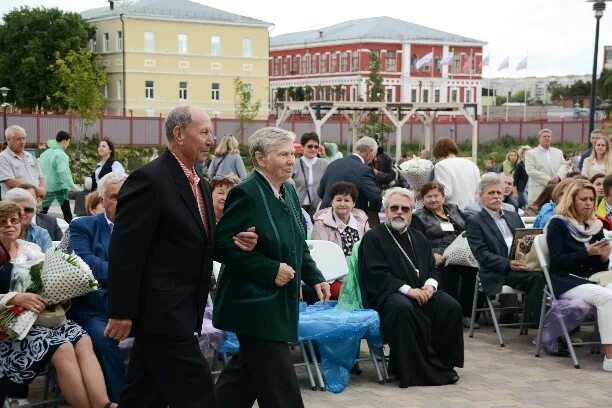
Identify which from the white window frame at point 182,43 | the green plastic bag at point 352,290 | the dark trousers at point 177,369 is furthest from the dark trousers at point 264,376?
the white window frame at point 182,43

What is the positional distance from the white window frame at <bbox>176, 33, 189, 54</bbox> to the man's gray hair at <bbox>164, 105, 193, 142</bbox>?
77066 millimetres

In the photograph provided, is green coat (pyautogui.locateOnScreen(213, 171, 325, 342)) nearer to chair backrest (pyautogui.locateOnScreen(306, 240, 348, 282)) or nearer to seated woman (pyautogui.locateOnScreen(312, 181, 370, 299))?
chair backrest (pyautogui.locateOnScreen(306, 240, 348, 282))

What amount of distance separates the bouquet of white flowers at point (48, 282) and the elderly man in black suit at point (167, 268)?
1369mm

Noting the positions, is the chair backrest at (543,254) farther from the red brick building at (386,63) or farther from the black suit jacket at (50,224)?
the red brick building at (386,63)

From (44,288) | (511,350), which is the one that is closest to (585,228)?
(511,350)

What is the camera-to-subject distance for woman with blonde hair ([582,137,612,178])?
44.5 feet

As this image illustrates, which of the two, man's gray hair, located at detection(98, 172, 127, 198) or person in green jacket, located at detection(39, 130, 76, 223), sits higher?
man's gray hair, located at detection(98, 172, 127, 198)

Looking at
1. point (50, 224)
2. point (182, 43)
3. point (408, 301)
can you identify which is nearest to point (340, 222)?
point (408, 301)

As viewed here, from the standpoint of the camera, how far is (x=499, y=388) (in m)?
7.71

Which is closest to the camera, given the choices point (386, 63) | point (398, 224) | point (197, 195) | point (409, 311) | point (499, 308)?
point (197, 195)

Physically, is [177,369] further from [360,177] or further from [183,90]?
[183,90]

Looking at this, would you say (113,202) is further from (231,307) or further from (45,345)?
(231,307)

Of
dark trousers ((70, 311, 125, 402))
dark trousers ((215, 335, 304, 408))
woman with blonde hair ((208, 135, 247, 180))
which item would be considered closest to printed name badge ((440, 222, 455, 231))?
woman with blonde hair ((208, 135, 247, 180))

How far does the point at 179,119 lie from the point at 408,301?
134 inches
